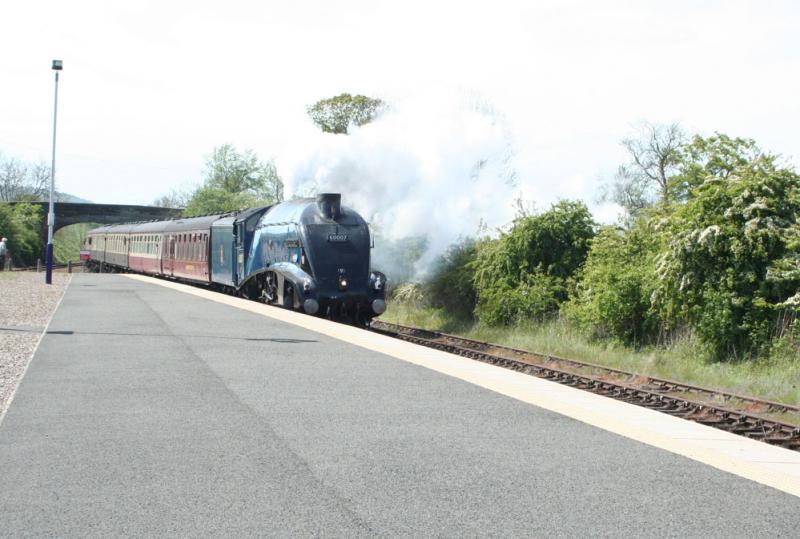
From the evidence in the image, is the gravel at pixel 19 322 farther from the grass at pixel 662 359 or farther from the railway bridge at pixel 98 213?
the railway bridge at pixel 98 213

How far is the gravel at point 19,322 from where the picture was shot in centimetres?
1124

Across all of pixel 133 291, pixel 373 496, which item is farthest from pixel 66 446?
pixel 133 291

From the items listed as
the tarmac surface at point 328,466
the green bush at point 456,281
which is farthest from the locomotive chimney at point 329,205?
the tarmac surface at point 328,466

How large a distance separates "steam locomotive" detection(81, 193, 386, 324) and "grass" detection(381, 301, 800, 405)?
3.29 metres

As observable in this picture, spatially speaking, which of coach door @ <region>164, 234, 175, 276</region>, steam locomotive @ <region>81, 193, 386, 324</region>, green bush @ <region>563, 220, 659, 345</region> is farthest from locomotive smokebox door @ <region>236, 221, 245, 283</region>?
coach door @ <region>164, 234, 175, 276</region>

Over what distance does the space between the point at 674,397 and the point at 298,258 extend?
11.3 m

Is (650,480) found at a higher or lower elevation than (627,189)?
lower

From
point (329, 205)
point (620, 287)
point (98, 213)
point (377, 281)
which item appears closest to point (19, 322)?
point (329, 205)

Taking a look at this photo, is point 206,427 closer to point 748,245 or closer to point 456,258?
point 748,245

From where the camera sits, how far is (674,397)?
12523mm

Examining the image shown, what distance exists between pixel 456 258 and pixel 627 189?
84.8ft

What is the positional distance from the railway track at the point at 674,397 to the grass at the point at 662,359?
55 cm

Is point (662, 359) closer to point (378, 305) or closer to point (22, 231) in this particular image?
point (378, 305)

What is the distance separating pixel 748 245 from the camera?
14.9 meters
